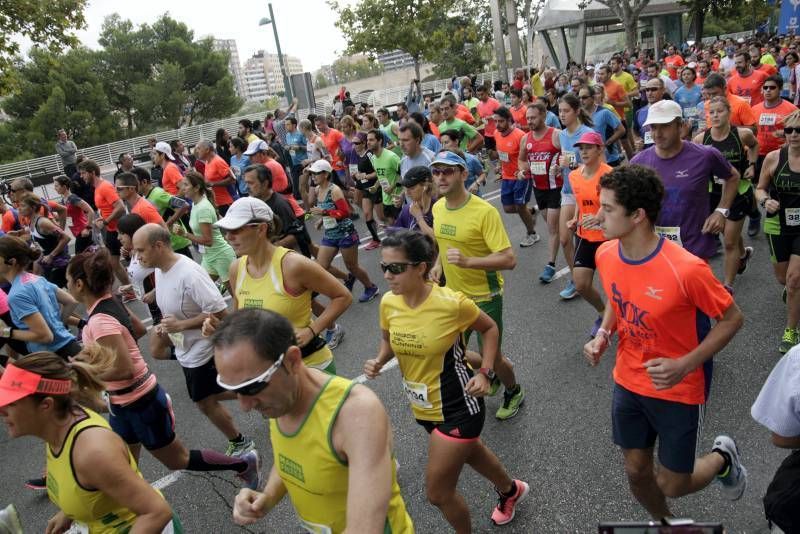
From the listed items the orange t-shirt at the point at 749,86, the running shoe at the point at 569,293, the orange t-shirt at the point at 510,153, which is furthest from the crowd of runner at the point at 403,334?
the orange t-shirt at the point at 749,86

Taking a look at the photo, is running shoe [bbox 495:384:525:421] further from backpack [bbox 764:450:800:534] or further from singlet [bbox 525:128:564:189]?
singlet [bbox 525:128:564:189]

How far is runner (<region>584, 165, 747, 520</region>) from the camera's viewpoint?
2572mm

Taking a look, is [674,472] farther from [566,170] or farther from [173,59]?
[173,59]

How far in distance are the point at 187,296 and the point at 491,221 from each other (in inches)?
80.5

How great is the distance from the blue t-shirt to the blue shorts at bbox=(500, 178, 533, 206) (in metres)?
5.32

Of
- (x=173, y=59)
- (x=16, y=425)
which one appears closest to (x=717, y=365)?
(x=16, y=425)

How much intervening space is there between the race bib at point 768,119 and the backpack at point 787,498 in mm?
5889

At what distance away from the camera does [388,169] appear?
318 inches

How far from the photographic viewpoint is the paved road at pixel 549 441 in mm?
3436

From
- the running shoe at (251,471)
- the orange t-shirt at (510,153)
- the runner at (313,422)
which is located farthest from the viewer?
the orange t-shirt at (510,153)

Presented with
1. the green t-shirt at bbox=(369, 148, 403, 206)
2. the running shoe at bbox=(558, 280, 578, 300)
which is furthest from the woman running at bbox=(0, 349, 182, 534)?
the green t-shirt at bbox=(369, 148, 403, 206)

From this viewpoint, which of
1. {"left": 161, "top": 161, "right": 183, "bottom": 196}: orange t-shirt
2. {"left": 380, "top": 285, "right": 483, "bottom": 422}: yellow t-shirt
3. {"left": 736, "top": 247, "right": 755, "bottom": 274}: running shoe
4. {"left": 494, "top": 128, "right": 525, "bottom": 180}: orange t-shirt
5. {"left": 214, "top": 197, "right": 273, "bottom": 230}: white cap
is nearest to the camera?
{"left": 380, "top": 285, "right": 483, "bottom": 422}: yellow t-shirt

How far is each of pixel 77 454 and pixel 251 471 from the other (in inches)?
74.5

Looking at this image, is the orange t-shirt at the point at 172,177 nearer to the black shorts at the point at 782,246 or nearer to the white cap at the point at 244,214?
the white cap at the point at 244,214
